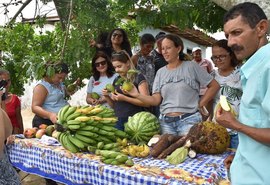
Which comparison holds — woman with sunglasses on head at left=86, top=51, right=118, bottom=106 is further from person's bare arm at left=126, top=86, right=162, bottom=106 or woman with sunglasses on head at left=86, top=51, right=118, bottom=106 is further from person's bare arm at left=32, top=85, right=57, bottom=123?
person's bare arm at left=126, top=86, right=162, bottom=106

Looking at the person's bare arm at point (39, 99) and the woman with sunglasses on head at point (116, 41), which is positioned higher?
the woman with sunglasses on head at point (116, 41)

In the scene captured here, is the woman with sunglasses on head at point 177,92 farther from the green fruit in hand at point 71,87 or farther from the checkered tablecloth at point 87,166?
the green fruit in hand at point 71,87

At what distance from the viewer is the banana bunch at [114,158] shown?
2721 millimetres

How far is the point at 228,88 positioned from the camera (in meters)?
3.55

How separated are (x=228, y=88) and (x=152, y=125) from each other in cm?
91

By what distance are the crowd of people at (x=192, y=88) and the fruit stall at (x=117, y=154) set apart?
0.25 meters

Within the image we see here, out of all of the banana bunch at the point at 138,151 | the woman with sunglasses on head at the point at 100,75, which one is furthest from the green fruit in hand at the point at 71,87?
the banana bunch at the point at 138,151

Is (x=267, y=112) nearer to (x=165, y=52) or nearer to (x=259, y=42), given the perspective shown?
(x=259, y=42)

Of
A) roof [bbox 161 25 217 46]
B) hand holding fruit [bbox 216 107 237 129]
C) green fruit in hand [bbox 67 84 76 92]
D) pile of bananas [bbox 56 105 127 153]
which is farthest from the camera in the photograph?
roof [bbox 161 25 217 46]

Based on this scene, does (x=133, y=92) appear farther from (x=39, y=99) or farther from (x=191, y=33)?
(x=191, y=33)

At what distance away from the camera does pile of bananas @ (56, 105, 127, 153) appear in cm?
312

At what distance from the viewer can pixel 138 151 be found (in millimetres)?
2949

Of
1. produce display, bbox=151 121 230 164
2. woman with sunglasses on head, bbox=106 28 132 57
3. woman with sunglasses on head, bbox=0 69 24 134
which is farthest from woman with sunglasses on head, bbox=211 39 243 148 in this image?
woman with sunglasses on head, bbox=0 69 24 134

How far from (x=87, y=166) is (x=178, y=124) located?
3.57 feet
